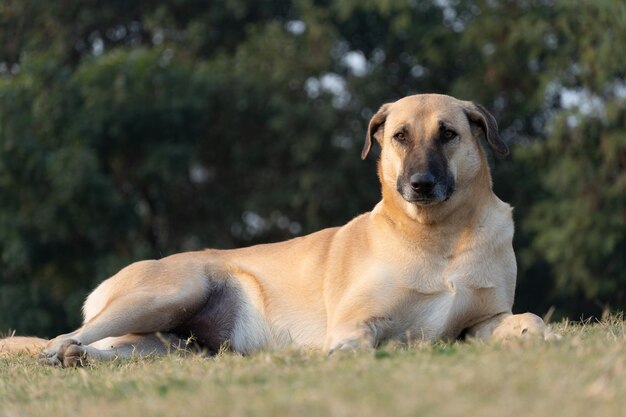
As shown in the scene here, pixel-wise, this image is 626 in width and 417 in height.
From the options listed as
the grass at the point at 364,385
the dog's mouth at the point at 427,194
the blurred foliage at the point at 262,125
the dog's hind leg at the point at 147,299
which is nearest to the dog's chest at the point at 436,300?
the dog's mouth at the point at 427,194

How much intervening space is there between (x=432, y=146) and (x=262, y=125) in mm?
19179

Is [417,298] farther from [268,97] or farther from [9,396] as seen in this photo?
[268,97]

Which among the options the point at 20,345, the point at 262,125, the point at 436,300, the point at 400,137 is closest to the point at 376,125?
the point at 400,137

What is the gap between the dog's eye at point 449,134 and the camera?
6.62m

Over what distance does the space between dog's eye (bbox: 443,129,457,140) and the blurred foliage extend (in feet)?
48.3

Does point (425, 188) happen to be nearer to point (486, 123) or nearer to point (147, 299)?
point (486, 123)

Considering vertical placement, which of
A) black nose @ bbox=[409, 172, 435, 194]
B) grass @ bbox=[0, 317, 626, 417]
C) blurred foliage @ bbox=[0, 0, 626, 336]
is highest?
black nose @ bbox=[409, 172, 435, 194]

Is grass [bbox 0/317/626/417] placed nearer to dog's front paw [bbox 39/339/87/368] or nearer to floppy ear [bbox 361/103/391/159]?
dog's front paw [bbox 39/339/87/368]

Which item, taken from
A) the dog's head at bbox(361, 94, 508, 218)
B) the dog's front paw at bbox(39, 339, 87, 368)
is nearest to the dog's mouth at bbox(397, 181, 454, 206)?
the dog's head at bbox(361, 94, 508, 218)

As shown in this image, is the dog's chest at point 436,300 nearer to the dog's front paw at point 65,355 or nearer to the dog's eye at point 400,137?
the dog's eye at point 400,137

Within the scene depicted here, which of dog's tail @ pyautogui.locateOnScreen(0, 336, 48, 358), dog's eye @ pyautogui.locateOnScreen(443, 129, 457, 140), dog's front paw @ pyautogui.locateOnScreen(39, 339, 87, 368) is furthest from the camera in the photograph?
dog's tail @ pyautogui.locateOnScreen(0, 336, 48, 358)

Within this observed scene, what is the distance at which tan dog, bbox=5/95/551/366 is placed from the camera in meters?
6.35

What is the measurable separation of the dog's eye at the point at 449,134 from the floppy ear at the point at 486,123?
9.9 inches

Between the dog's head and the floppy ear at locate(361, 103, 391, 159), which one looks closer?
the dog's head
